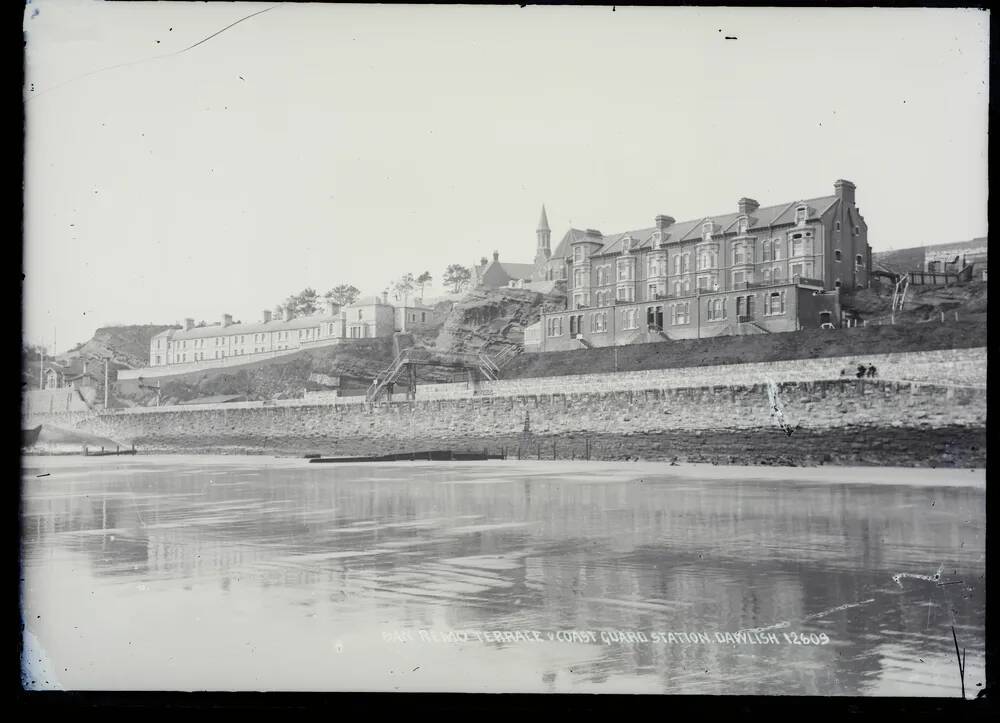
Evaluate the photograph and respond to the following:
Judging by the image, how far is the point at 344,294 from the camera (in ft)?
21.2

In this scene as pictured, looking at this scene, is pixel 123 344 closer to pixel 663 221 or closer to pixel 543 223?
pixel 543 223

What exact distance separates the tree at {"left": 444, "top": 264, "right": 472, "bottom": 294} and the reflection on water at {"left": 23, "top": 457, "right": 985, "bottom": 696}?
198 cm

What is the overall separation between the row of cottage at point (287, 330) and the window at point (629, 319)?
2245 millimetres

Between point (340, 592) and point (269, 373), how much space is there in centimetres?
372

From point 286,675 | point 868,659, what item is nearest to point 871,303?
point 868,659

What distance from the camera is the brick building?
245 inches

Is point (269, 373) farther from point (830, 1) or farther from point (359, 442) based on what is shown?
point (830, 1)

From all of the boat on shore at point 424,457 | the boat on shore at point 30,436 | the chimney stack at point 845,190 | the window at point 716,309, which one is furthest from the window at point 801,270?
the boat on shore at point 30,436

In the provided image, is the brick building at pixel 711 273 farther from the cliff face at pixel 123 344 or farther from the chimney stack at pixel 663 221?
the cliff face at pixel 123 344

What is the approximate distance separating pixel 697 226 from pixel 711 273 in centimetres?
82

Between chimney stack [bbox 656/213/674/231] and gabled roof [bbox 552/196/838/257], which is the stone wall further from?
chimney stack [bbox 656/213/674/231]

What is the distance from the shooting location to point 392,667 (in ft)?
14.2

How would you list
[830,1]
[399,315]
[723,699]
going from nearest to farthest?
[723,699] < [830,1] < [399,315]

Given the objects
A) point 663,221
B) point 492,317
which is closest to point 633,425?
point 492,317
